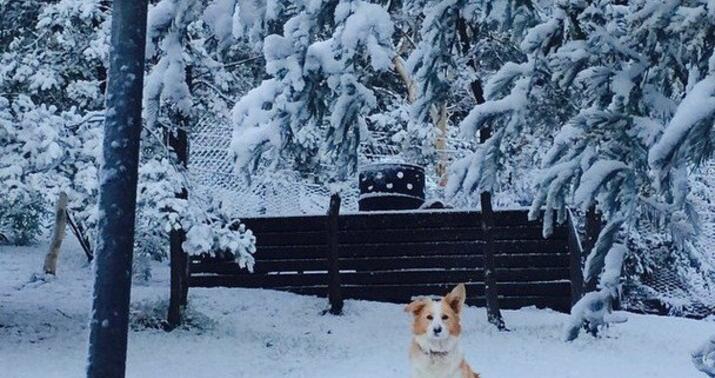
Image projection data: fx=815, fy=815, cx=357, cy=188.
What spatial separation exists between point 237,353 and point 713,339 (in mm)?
7594

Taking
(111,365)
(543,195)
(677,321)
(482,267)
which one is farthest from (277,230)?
(111,365)

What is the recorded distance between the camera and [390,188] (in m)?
14.9

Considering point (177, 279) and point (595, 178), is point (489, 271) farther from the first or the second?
point (595, 178)

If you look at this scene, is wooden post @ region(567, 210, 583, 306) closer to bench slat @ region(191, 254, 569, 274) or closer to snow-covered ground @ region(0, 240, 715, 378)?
bench slat @ region(191, 254, 569, 274)

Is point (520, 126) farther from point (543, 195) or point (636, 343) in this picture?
point (636, 343)

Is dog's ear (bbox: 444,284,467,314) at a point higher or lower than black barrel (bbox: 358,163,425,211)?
lower

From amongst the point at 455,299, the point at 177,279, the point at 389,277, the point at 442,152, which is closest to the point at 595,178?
the point at 455,299

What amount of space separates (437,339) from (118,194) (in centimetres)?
359

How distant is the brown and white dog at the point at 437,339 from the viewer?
657 centimetres

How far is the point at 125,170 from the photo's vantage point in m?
3.67

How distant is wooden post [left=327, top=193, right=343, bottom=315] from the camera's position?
13.0 meters

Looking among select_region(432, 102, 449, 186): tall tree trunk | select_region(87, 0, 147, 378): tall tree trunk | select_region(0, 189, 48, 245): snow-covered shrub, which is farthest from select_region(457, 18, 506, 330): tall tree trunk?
select_region(87, 0, 147, 378): tall tree trunk

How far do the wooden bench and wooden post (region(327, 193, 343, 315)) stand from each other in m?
0.02

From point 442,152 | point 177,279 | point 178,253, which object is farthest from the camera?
point 442,152
